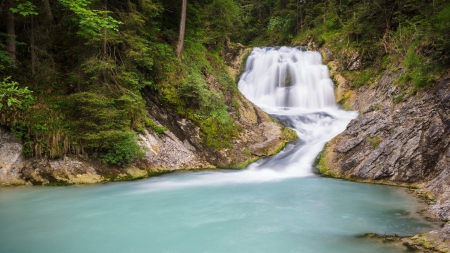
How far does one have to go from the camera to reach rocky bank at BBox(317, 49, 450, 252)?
728 centimetres

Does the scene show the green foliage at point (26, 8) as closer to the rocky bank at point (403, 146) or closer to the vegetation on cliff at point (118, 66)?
the vegetation on cliff at point (118, 66)

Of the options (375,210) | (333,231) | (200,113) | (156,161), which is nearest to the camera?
(333,231)

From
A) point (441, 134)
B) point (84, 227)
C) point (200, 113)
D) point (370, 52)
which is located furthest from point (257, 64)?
point (84, 227)

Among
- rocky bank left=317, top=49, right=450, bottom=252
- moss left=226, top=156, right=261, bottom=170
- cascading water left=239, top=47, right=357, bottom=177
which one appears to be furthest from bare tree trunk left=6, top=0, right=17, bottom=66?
rocky bank left=317, top=49, right=450, bottom=252

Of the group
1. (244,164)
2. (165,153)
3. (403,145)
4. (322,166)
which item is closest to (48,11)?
(165,153)

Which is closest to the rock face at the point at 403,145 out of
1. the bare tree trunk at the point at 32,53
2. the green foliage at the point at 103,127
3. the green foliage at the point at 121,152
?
the green foliage at the point at 121,152

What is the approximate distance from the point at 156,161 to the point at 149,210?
10.7ft

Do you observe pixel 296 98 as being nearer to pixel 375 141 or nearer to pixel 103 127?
pixel 375 141

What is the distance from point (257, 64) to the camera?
2038 centimetres

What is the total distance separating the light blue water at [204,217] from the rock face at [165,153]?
470mm

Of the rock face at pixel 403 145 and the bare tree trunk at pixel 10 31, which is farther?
the bare tree trunk at pixel 10 31

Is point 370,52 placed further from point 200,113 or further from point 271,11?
point 271,11

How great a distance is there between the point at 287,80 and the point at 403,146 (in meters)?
10.5

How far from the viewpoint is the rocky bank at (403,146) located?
728 centimetres
